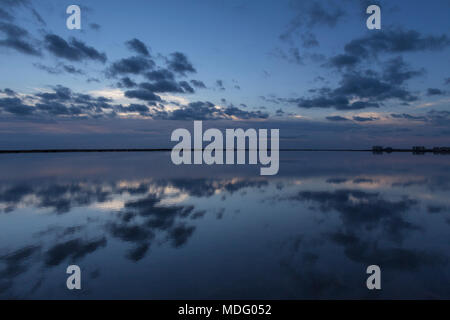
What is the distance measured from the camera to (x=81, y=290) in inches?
235

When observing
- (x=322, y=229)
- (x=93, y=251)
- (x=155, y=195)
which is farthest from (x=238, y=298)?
(x=155, y=195)

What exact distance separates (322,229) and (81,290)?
9442 millimetres

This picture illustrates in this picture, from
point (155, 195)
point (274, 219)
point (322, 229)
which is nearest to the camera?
point (322, 229)

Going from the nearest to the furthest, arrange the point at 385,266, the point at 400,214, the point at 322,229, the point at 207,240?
the point at 385,266 < the point at 207,240 < the point at 322,229 < the point at 400,214

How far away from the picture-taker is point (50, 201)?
1608 centimetres

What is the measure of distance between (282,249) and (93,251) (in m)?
6.81

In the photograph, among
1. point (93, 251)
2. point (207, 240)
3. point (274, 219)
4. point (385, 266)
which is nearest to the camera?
point (385, 266)

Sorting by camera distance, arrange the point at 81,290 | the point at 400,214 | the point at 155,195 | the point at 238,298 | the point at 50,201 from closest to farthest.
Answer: the point at 238,298 → the point at 81,290 → the point at 400,214 → the point at 50,201 → the point at 155,195

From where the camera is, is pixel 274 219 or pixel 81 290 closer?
pixel 81 290

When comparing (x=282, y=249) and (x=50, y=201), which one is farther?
(x=50, y=201)
